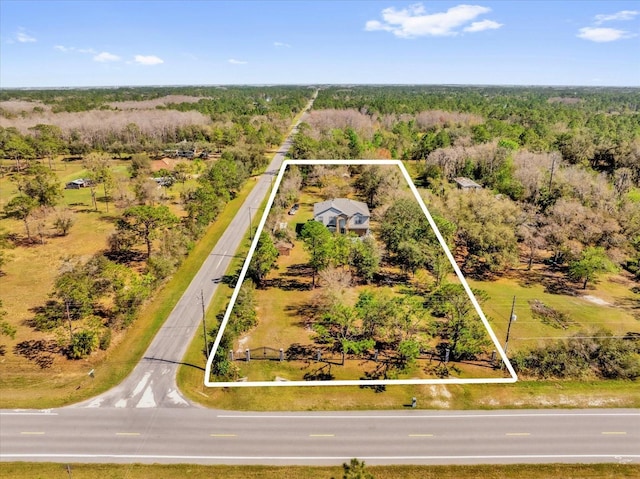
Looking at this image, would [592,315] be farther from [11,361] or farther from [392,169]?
[11,361]

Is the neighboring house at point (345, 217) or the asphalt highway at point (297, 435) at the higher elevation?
the neighboring house at point (345, 217)

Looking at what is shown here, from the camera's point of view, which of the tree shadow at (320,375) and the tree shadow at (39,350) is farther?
the tree shadow at (39,350)

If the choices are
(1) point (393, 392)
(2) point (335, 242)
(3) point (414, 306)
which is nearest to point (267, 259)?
(2) point (335, 242)

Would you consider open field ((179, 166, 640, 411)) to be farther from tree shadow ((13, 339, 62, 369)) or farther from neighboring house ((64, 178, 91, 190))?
neighboring house ((64, 178, 91, 190))

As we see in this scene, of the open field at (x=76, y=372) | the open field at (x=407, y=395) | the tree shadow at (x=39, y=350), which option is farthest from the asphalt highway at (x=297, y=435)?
the tree shadow at (x=39, y=350)

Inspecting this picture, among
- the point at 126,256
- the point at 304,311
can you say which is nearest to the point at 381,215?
the point at 304,311

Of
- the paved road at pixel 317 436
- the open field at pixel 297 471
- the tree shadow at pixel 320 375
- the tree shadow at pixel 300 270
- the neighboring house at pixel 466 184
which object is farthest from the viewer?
the neighboring house at pixel 466 184

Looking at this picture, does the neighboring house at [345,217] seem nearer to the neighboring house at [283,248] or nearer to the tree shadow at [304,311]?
the neighboring house at [283,248]
